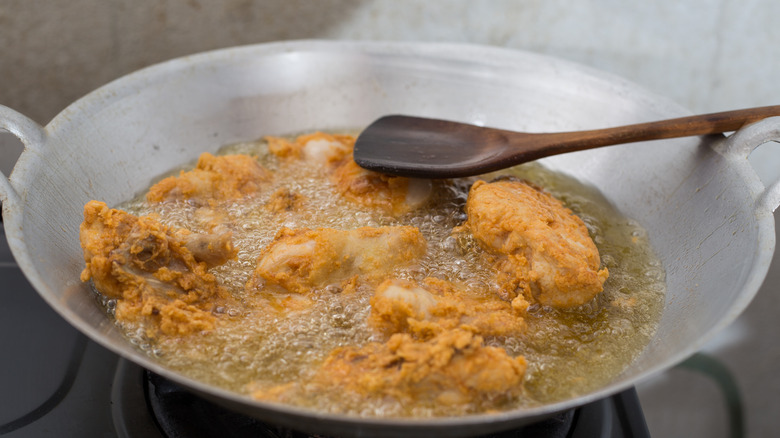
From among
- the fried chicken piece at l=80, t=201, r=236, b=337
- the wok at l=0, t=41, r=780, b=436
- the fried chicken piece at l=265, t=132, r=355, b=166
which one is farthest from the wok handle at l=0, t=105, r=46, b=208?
the fried chicken piece at l=265, t=132, r=355, b=166

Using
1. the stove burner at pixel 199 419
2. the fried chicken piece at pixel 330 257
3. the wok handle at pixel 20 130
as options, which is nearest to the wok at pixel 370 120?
the wok handle at pixel 20 130

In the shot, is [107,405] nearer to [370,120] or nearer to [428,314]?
[428,314]

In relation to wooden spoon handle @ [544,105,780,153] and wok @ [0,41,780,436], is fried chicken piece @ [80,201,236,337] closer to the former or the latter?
wok @ [0,41,780,436]

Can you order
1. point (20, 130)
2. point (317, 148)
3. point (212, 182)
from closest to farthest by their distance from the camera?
point (20, 130), point (212, 182), point (317, 148)

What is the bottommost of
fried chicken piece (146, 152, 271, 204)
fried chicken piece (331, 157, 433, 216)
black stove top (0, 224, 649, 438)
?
black stove top (0, 224, 649, 438)

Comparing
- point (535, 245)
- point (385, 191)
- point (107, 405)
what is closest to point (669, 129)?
point (535, 245)

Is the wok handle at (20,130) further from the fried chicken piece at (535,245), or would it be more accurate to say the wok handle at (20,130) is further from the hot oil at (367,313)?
the fried chicken piece at (535,245)

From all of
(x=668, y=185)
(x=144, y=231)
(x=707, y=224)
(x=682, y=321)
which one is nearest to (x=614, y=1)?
(x=668, y=185)
